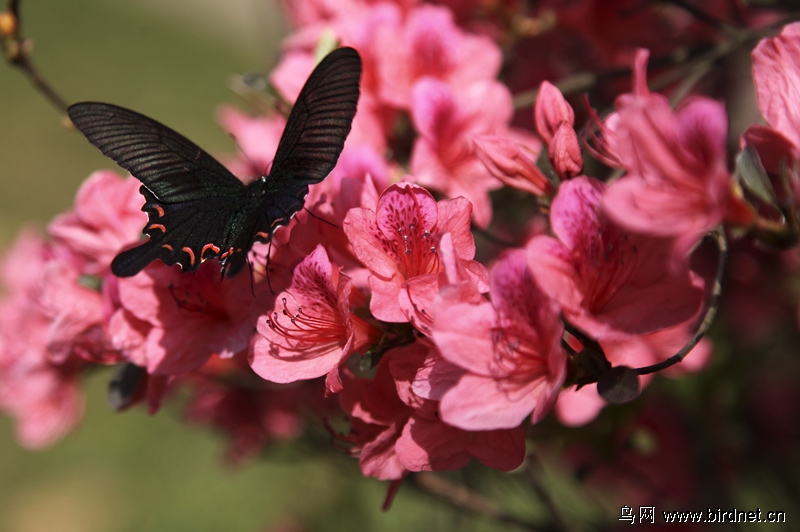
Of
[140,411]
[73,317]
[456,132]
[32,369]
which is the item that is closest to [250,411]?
[32,369]

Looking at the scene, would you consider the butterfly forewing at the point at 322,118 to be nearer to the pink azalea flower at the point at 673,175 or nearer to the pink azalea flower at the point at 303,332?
the pink azalea flower at the point at 303,332

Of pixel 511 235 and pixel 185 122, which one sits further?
pixel 185 122

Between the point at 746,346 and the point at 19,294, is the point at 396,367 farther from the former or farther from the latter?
the point at 746,346

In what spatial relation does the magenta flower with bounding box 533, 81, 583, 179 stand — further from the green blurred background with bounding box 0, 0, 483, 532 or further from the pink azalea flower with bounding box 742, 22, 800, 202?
the green blurred background with bounding box 0, 0, 483, 532

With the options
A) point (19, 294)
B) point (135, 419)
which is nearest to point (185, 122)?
point (135, 419)

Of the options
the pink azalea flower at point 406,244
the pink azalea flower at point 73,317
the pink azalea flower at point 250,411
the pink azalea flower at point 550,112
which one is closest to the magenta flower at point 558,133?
Answer: the pink azalea flower at point 550,112

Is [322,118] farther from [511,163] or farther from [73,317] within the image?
[73,317]
